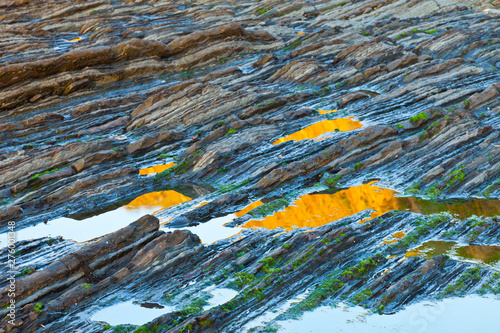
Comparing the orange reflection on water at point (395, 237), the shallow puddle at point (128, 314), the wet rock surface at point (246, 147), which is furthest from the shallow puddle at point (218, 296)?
the orange reflection on water at point (395, 237)

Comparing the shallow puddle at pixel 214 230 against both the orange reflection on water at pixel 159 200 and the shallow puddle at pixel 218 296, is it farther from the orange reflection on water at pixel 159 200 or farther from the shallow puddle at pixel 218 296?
the shallow puddle at pixel 218 296

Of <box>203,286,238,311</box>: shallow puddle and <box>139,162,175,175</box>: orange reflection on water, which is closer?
<box>203,286,238,311</box>: shallow puddle

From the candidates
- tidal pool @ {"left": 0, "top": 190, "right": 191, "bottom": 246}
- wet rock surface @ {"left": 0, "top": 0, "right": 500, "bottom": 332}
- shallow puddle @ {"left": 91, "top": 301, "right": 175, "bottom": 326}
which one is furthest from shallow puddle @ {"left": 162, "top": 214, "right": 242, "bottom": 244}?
shallow puddle @ {"left": 91, "top": 301, "right": 175, "bottom": 326}

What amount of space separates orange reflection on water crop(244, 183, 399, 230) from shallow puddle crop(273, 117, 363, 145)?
14.2 feet

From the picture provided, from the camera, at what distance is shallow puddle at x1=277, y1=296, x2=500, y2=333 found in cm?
1417

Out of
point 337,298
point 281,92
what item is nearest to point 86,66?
point 281,92

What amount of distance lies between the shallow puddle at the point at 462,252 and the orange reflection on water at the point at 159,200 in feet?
28.1

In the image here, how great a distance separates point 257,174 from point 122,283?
7.86 metres

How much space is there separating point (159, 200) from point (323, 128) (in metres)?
8.36

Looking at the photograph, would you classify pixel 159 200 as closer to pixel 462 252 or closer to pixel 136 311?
pixel 136 311

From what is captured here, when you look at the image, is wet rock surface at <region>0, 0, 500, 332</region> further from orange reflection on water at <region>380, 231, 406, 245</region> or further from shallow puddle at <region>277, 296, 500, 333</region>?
shallow puddle at <region>277, 296, 500, 333</region>

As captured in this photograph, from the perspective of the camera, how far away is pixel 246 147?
23797 mm

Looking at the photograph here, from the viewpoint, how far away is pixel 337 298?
1518 cm

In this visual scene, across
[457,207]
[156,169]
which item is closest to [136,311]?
[156,169]
